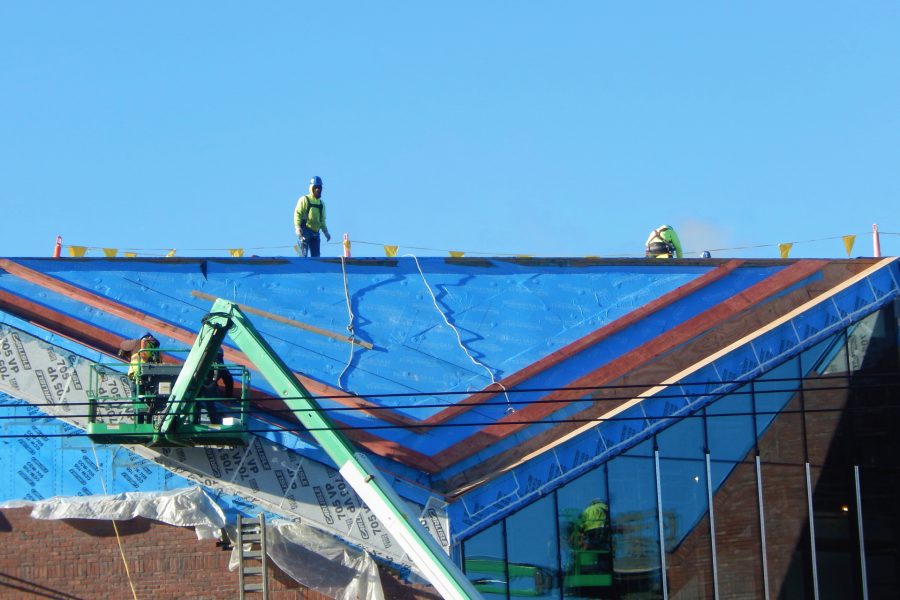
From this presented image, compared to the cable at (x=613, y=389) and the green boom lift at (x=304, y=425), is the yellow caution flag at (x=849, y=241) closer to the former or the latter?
the cable at (x=613, y=389)

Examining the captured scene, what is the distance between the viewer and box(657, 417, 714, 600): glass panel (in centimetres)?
2542

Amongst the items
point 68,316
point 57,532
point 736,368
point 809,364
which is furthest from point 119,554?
point 809,364

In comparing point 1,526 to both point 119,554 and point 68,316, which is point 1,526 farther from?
point 68,316

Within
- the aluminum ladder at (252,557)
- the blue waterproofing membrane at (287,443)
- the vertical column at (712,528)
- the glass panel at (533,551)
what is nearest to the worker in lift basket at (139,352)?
the blue waterproofing membrane at (287,443)

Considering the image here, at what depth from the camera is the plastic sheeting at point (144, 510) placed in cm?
2344

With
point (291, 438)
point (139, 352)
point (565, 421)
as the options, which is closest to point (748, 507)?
point (565, 421)

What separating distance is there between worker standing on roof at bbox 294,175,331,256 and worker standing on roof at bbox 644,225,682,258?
706cm

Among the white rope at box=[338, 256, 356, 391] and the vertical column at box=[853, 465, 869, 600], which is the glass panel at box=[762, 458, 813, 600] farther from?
the white rope at box=[338, 256, 356, 391]

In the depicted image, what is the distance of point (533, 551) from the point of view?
80.7ft

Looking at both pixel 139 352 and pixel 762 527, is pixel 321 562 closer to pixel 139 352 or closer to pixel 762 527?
pixel 139 352

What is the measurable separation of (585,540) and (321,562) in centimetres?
478

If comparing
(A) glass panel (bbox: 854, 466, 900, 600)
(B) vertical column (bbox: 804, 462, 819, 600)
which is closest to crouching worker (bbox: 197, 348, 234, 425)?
(B) vertical column (bbox: 804, 462, 819, 600)

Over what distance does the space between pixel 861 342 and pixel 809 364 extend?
4.13 feet

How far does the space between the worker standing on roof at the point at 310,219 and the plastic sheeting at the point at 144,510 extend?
633 cm
